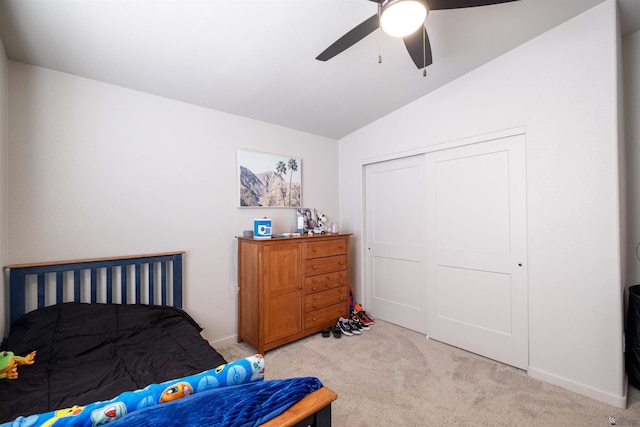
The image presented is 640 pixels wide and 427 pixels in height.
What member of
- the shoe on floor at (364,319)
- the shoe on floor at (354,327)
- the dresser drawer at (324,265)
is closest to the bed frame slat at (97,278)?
the dresser drawer at (324,265)

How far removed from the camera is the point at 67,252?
2064 mm

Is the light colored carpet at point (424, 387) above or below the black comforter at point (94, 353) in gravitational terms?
below

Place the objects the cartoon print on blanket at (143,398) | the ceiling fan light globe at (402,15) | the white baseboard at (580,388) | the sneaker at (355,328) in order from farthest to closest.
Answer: the sneaker at (355,328), the white baseboard at (580,388), the ceiling fan light globe at (402,15), the cartoon print on blanket at (143,398)

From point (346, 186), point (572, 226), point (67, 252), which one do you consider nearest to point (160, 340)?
point (67, 252)

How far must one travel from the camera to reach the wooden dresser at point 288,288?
263 cm

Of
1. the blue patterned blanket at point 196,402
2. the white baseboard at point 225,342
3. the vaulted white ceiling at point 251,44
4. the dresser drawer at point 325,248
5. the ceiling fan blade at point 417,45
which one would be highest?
the vaulted white ceiling at point 251,44

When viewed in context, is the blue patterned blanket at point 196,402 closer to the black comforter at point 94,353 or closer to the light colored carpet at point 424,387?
the black comforter at point 94,353

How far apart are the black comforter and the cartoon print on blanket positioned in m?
0.59

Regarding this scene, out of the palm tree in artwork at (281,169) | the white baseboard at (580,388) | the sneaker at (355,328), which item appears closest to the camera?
the white baseboard at (580,388)

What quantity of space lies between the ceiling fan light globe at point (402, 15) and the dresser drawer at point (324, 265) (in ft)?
7.10

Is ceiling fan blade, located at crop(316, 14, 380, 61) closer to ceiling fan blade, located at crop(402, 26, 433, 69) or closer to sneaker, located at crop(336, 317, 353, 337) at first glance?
ceiling fan blade, located at crop(402, 26, 433, 69)

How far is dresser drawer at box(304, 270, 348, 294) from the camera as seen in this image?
297 cm

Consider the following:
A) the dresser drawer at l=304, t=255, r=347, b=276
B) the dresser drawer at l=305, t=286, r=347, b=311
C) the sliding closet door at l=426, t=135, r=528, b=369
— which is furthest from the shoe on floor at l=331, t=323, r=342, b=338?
the sliding closet door at l=426, t=135, r=528, b=369

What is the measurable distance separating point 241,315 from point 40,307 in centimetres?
153
